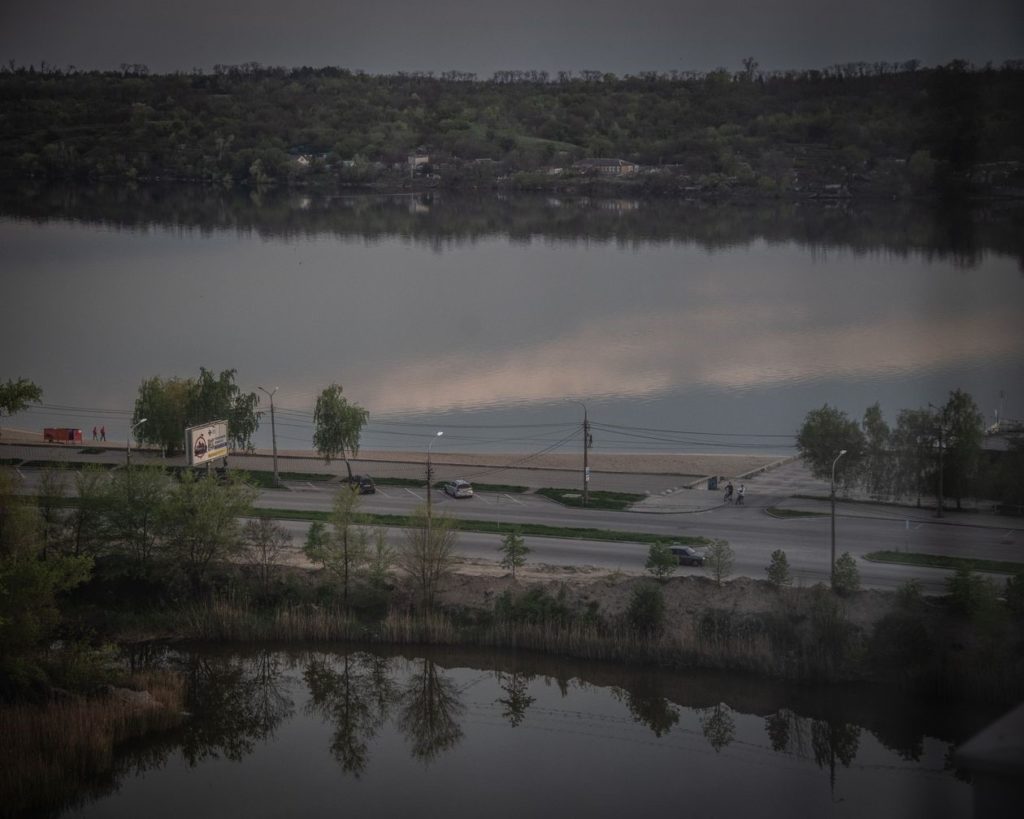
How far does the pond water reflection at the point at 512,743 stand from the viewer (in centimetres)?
769

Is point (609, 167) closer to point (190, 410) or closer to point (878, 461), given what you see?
point (190, 410)

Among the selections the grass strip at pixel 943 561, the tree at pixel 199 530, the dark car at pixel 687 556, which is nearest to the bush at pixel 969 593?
the grass strip at pixel 943 561

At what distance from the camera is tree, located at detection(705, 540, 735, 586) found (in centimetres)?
982

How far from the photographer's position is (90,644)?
9.76m

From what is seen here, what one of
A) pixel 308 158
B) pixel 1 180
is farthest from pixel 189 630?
pixel 1 180

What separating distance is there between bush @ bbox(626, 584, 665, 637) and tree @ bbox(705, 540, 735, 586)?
0.61m

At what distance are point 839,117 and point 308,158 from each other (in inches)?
816

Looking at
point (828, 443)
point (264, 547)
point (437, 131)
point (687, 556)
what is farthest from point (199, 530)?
point (437, 131)

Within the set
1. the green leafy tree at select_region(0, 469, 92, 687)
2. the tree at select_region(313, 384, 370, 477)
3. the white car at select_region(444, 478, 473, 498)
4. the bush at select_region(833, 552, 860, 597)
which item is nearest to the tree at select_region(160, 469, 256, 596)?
the green leafy tree at select_region(0, 469, 92, 687)

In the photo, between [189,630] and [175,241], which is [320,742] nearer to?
[189,630]

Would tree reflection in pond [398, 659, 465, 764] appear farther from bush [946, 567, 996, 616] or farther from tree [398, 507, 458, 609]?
bush [946, 567, 996, 616]

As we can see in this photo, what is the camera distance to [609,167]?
4747cm

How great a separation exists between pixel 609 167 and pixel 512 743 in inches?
1604

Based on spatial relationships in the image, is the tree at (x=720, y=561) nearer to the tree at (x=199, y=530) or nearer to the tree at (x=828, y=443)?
the tree at (x=828, y=443)
